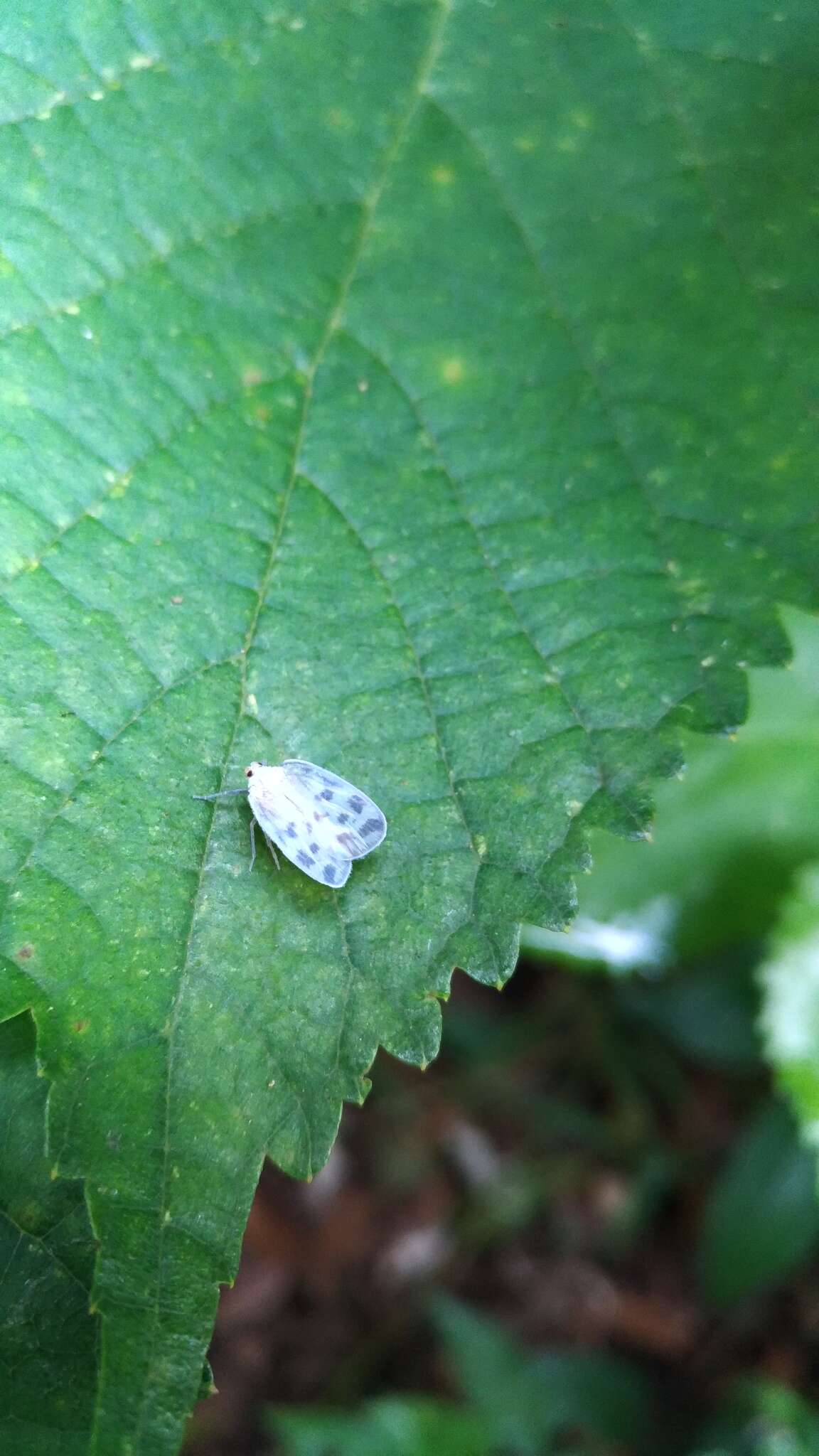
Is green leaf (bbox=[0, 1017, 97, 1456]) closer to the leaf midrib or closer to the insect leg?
the leaf midrib

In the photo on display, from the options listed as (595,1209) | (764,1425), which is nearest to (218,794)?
(764,1425)

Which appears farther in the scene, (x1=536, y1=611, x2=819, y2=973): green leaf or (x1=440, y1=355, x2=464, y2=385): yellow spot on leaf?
(x1=536, y1=611, x2=819, y2=973): green leaf

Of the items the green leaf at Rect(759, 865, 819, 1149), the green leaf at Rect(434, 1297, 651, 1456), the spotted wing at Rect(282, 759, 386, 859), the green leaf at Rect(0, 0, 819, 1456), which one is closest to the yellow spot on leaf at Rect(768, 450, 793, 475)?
the green leaf at Rect(0, 0, 819, 1456)

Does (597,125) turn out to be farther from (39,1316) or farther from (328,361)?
(39,1316)

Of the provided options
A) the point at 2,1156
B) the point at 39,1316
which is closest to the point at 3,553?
the point at 2,1156

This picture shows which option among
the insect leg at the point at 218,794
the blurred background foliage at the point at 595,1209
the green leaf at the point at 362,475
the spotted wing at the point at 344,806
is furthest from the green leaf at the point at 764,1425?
the insect leg at the point at 218,794

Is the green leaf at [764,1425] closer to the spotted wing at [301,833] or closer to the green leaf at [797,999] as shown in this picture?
the green leaf at [797,999]
